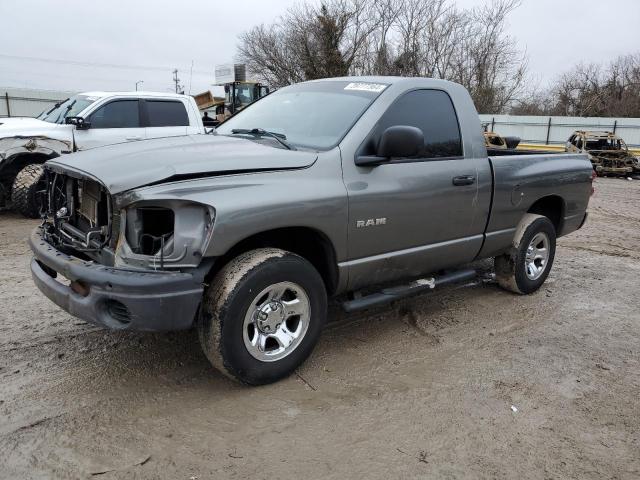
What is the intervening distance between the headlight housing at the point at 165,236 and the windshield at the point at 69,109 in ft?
22.6

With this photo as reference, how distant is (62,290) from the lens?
10.1ft

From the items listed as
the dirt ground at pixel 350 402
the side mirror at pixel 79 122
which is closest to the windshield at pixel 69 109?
the side mirror at pixel 79 122

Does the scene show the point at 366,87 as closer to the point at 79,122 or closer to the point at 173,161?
the point at 173,161

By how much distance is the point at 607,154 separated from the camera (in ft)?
67.4

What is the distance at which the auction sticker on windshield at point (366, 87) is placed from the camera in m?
3.94

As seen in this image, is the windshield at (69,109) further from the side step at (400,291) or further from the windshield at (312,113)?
the side step at (400,291)

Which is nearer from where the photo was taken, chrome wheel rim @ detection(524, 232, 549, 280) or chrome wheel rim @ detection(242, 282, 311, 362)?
chrome wheel rim @ detection(242, 282, 311, 362)

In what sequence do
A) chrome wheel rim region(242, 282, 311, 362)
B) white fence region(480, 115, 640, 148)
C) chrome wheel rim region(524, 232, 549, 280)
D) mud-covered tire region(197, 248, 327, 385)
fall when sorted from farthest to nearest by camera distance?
white fence region(480, 115, 640, 148), chrome wheel rim region(524, 232, 549, 280), chrome wheel rim region(242, 282, 311, 362), mud-covered tire region(197, 248, 327, 385)

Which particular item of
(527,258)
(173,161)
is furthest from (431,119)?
(173,161)

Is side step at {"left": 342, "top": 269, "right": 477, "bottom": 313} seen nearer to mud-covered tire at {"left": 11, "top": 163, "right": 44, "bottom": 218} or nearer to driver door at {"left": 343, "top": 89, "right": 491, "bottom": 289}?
driver door at {"left": 343, "top": 89, "right": 491, "bottom": 289}

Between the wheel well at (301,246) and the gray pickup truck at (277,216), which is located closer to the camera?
the gray pickup truck at (277,216)

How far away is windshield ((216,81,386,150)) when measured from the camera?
370 centimetres

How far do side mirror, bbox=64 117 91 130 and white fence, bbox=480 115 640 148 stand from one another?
2395 centimetres

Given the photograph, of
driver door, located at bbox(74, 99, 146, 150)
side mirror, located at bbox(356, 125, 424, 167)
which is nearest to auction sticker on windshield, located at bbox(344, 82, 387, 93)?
side mirror, located at bbox(356, 125, 424, 167)
